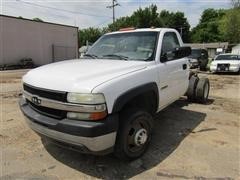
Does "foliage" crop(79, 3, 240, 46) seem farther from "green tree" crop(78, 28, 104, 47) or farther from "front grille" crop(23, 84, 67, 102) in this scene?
"front grille" crop(23, 84, 67, 102)

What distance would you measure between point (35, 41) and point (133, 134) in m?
28.2

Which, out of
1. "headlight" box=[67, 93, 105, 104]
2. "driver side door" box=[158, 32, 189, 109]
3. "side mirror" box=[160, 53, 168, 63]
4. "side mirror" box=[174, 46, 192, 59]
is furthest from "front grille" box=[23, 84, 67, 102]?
"side mirror" box=[174, 46, 192, 59]

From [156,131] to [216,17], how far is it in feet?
276

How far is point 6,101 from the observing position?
26.2 ft

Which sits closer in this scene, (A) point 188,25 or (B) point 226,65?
(B) point 226,65

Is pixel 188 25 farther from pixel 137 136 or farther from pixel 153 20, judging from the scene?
pixel 137 136

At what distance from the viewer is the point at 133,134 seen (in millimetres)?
3824

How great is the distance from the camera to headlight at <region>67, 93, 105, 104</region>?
315cm

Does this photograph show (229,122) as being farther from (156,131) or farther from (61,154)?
(61,154)

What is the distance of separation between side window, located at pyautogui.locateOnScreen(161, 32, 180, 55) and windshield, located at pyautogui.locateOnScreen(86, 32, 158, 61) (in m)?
0.23

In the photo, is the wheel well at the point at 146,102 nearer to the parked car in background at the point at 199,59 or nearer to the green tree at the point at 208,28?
the parked car in background at the point at 199,59

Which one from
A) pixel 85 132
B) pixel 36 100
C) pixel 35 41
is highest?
pixel 35 41

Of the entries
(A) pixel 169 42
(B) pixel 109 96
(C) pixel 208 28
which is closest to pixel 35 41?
(A) pixel 169 42

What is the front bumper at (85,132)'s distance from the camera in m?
3.13
